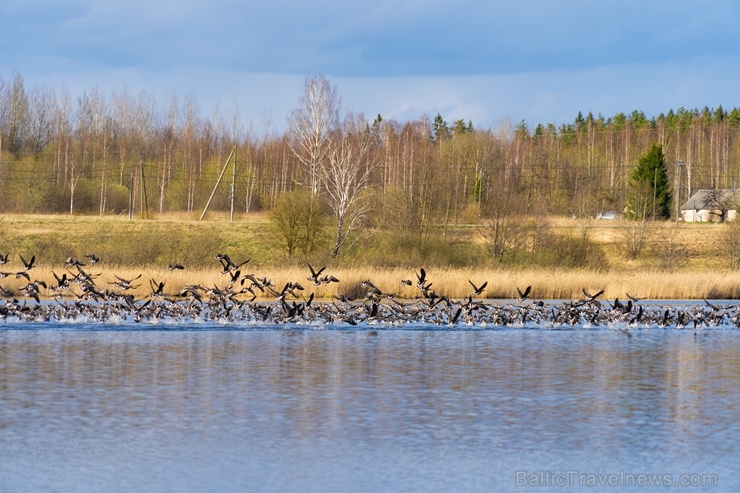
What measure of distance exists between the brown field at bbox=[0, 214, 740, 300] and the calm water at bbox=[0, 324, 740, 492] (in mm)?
10507

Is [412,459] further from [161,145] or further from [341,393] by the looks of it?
[161,145]

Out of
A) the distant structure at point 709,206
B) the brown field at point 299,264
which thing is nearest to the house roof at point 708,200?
the distant structure at point 709,206

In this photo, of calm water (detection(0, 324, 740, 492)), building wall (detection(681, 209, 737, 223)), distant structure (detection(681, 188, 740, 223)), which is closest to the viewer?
calm water (detection(0, 324, 740, 492))

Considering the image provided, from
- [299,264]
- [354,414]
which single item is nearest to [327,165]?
[299,264]

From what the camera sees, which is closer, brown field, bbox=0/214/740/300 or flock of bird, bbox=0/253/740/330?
flock of bird, bbox=0/253/740/330

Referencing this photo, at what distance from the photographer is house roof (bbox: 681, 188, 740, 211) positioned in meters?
78.2

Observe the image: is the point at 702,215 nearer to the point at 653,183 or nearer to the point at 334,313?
the point at 653,183

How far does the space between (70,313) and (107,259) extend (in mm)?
17611

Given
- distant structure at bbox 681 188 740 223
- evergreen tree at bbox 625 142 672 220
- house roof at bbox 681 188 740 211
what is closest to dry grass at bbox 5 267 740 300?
evergreen tree at bbox 625 142 672 220

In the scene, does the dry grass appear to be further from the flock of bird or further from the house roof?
the house roof

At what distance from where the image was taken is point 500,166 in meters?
89.1

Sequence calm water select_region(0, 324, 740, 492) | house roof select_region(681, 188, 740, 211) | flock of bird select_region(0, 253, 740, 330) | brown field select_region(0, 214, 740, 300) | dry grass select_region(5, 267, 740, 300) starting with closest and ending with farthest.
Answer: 1. calm water select_region(0, 324, 740, 492)
2. flock of bird select_region(0, 253, 740, 330)
3. dry grass select_region(5, 267, 740, 300)
4. brown field select_region(0, 214, 740, 300)
5. house roof select_region(681, 188, 740, 211)

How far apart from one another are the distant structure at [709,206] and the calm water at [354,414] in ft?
196

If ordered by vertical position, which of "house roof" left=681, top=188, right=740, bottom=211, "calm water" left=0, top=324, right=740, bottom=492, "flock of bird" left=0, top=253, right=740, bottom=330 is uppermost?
"house roof" left=681, top=188, right=740, bottom=211
